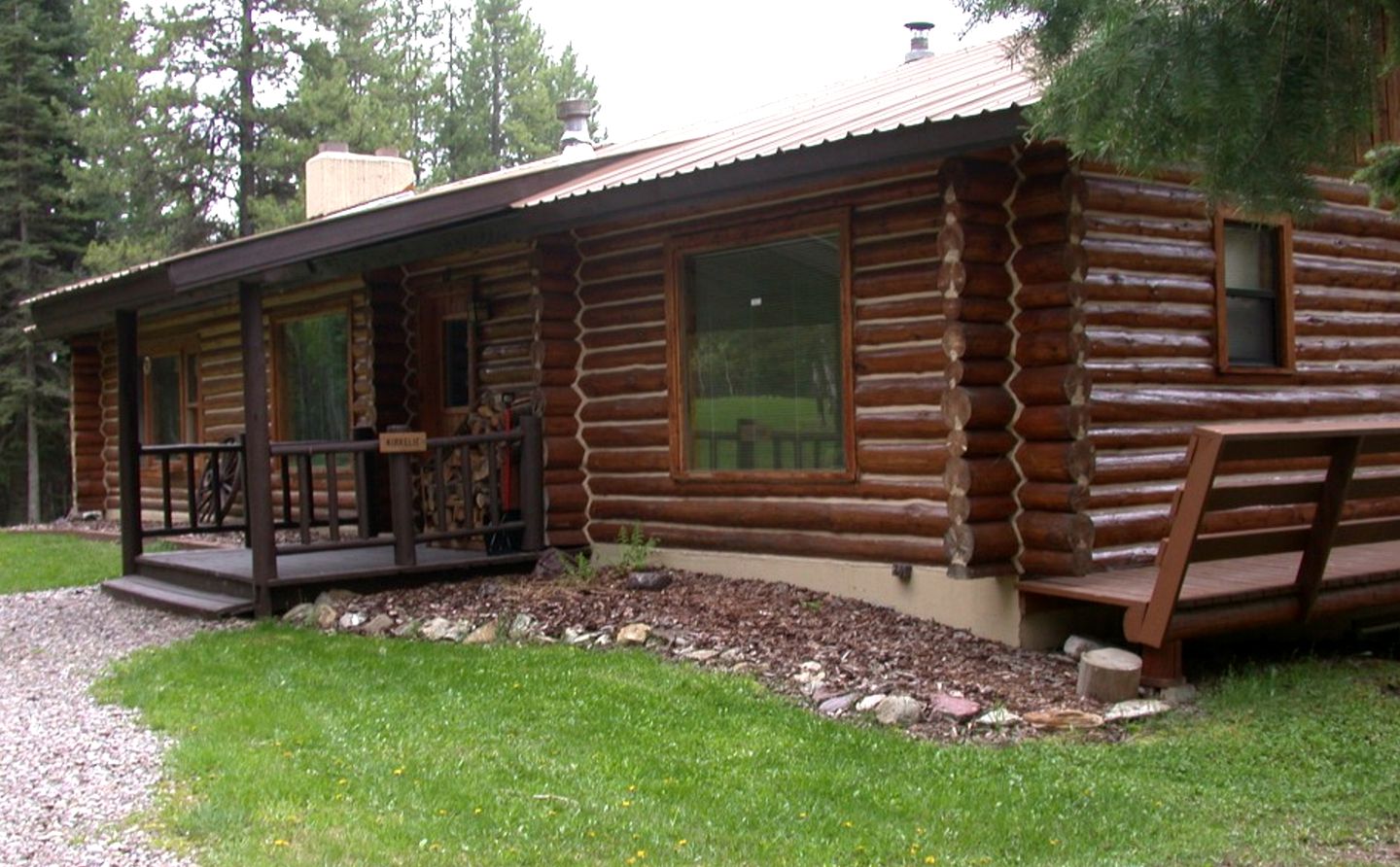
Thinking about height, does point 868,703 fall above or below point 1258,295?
below

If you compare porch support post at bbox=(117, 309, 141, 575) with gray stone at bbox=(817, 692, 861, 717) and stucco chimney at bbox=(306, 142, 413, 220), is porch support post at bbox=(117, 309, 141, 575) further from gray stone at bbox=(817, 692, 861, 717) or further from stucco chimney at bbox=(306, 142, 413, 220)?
stucco chimney at bbox=(306, 142, 413, 220)

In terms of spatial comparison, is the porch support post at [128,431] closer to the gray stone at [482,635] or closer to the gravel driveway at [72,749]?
the gravel driveway at [72,749]

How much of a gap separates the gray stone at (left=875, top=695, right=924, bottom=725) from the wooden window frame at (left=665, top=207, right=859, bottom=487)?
273 cm

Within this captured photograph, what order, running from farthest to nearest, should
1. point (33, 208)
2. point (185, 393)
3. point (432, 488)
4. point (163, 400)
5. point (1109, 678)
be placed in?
point (33, 208) → point (163, 400) → point (185, 393) → point (432, 488) → point (1109, 678)

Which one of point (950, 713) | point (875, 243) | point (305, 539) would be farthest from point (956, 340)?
point (305, 539)

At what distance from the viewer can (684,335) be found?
11062 mm

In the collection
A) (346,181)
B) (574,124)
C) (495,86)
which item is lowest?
(574,124)

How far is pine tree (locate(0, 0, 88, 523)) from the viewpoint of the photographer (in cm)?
3070

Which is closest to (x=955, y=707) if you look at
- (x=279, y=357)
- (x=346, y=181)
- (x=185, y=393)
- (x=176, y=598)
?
(x=176, y=598)

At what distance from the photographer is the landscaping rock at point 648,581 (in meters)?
10.3

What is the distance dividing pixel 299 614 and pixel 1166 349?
641 cm

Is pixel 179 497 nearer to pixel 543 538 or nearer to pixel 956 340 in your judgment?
pixel 543 538

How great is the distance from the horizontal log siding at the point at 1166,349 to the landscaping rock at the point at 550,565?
4.38 meters

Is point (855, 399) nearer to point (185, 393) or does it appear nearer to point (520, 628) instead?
Result: point (520, 628)
